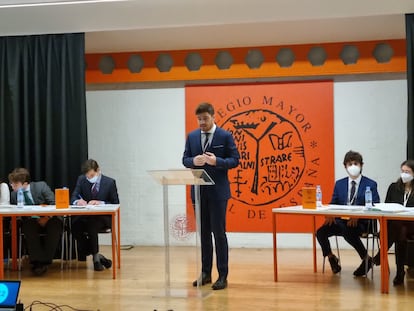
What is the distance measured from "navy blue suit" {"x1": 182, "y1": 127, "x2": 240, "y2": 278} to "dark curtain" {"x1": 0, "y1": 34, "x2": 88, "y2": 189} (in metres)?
2.14

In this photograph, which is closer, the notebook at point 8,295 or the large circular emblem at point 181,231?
the notebook at point 8,295

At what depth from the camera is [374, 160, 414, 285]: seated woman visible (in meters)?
4.68

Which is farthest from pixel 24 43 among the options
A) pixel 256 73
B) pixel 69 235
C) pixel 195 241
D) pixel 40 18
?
pixel 195 241

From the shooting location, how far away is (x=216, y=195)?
4.41 meters

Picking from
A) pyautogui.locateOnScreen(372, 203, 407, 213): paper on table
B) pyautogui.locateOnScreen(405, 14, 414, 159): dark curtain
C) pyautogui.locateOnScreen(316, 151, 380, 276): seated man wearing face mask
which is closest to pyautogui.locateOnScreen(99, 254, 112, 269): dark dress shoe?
pyautogui.locateOnScreen(316, 151, 380, 276): seated man wearing face mask

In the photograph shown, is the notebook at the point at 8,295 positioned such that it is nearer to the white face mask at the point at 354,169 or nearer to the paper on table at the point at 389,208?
the paper on table at the point at 389,208

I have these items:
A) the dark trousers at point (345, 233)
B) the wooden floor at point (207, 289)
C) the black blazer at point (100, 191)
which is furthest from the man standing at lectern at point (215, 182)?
the black blazer at point (100, 191)

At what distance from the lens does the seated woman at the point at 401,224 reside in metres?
4.68

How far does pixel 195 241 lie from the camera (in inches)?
163

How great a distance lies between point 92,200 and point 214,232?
5.62 ft

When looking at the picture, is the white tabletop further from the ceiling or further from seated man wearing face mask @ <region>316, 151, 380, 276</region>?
the ceiling

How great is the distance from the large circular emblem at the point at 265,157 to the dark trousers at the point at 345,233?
4.94ft

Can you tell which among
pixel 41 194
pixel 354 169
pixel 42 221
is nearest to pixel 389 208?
pixel 354 169

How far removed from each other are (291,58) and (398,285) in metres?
3.06
